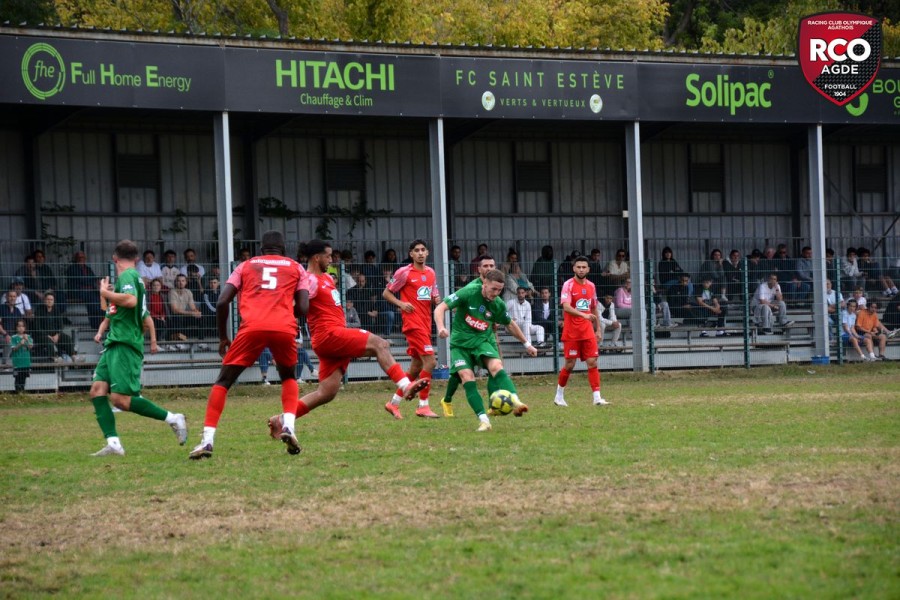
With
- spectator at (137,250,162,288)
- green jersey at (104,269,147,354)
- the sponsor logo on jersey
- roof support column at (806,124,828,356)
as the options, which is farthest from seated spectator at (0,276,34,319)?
roof support column at (806,124,828,356)

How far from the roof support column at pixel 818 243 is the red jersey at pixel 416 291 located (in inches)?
474

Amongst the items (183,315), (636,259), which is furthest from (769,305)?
(183,315)

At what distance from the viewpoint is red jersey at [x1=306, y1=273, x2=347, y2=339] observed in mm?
12617

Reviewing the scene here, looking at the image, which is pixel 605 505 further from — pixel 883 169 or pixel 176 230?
pixel 883 169

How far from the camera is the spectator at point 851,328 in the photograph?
25719mm

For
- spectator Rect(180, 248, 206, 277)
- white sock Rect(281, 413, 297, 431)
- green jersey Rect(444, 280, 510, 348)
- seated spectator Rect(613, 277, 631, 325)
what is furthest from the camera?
seated spectator Rect(613, 277, 631, 325)

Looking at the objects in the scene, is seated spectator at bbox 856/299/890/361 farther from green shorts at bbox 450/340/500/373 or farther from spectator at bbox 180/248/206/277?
green shorts at bbox 450/340/500/373

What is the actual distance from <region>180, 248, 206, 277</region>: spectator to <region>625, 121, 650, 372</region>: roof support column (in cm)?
838

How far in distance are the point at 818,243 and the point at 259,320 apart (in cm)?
1803

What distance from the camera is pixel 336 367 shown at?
12.5 m

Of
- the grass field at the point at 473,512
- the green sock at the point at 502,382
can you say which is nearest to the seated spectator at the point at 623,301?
the grass field at the point at 473,512

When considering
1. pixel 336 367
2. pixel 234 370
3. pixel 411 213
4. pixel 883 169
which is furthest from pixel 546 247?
pixel 234 370

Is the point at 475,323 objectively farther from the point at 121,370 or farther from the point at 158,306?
Result: the point at 158,306

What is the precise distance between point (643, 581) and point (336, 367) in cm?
707
